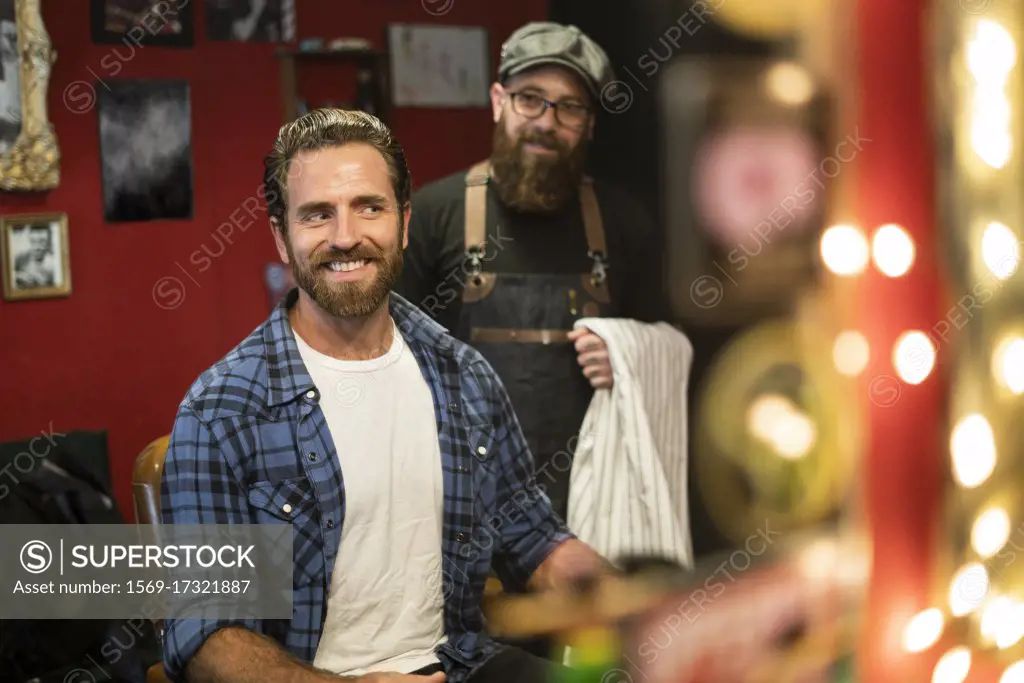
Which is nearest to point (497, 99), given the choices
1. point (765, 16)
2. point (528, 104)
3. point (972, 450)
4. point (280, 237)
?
point (528, 104)

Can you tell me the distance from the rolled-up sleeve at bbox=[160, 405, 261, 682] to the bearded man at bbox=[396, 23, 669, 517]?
0.45 metres

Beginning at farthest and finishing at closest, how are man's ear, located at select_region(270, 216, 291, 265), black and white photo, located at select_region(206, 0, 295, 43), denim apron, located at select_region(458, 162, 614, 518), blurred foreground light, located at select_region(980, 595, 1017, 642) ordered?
1. blurred foreground light, located at select_region(980, 595, 1017, 642)
2. denim apron, located at select_region(458, 162, 614, 518)
3. black and white photo, located at select_region(206, 0, 295, 43)
4. man's ear, located at select_region(270, 216, 291, 265)

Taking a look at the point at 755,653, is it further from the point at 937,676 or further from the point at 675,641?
the point at 937,676

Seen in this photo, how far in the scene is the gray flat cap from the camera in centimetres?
182

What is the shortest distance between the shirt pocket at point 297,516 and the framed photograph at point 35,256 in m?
0.48

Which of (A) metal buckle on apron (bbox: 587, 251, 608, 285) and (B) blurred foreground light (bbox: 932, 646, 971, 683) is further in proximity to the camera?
(B) blurred foreground light (bbox: 932, 646, 971, 683)

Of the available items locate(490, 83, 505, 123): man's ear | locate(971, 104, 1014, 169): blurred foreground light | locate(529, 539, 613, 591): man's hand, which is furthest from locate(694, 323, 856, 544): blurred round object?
locate(490, 83, 505, 123): man's ear

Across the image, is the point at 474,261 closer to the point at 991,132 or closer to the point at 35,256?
the point at 35,256

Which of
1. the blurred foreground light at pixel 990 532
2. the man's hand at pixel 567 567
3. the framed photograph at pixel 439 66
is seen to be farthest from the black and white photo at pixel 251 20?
the blurred foreground light at pixel 990 532

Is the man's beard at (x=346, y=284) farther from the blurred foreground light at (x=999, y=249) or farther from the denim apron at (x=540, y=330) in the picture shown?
the blurred foreground light at (x=999, y=249)

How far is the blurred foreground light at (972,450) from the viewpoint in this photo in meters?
2.34

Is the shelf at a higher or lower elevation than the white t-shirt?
higher

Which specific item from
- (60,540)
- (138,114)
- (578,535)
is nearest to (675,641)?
(578,535)

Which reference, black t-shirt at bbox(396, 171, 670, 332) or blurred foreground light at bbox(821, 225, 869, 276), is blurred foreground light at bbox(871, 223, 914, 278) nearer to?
blurred foreground light at bbox(821, 225, 869, 276)
